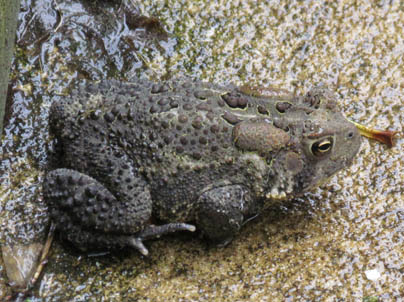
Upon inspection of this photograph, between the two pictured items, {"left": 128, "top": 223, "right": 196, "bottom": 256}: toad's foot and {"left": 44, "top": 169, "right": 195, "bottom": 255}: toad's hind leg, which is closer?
{"left": 44, "top": 169, "right": 195, "bottom": 255}: toad's hind leg

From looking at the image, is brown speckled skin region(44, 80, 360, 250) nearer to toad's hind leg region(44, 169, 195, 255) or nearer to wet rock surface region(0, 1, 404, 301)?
toad's hind leg region(44, 169, 195, 255)

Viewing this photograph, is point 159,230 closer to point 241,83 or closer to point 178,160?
point 178,160

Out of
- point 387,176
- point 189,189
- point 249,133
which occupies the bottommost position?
point 387,176

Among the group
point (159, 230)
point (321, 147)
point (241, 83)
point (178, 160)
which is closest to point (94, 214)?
point (159, 230)

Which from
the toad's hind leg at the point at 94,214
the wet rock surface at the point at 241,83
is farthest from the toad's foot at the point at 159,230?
the wet rock surface at the point at 241,83

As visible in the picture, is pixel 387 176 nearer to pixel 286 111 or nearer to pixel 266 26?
pixel 286 111

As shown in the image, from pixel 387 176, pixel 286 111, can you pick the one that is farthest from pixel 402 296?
pixel 286 111

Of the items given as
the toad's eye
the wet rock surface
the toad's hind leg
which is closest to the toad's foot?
the toad's hind leg
